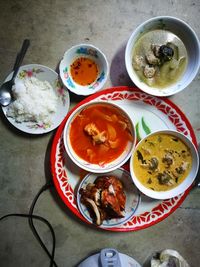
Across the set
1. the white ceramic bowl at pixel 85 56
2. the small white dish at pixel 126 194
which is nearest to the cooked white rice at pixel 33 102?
the white ceramic bowl at pixel 85 56

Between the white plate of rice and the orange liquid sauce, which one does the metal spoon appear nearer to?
the white plate of rice

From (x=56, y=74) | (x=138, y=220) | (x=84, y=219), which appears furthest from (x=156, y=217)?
(x=56, y=74)

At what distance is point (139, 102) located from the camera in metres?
1.94

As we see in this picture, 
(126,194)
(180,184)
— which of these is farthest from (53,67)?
(180,184)

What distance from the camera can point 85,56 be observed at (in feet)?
6.35

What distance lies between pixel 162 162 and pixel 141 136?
20 cm

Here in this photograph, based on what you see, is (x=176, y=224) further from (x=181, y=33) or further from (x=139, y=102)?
(x=181, y=33)

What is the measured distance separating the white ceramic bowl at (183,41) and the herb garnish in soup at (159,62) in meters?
0.02

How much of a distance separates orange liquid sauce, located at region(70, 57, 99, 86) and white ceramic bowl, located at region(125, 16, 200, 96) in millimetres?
224

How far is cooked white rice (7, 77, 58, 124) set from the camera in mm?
1878

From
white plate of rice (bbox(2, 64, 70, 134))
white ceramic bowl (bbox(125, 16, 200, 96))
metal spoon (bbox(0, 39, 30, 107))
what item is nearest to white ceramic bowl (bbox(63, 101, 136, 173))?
white plate of rice (bbox(2, 64, 70, 134))

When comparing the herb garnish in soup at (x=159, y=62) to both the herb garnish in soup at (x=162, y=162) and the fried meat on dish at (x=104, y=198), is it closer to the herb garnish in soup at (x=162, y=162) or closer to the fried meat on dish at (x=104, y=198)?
the herb garnish in soup at (x=162, y=162)

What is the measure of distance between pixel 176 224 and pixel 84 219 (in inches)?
25.7

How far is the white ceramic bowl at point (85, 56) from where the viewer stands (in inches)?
74.2
